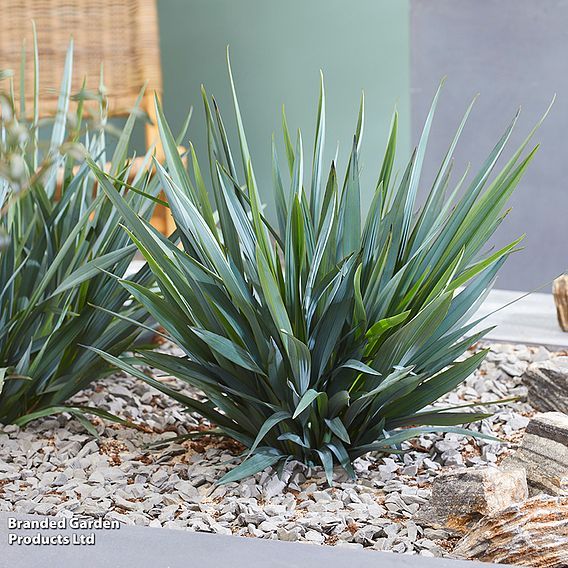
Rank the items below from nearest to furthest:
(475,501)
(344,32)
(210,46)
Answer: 1. (475,501)
2. (344,32)
3. (210,46)

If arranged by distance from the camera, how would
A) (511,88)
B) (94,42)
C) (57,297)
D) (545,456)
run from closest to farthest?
1. (545,456)
2. (57,297)
3. (94,42)
4. (511,88)

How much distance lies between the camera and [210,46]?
135 inches

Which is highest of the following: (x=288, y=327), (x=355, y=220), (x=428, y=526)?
(x=355, y=220)

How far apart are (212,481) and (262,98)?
2353mm

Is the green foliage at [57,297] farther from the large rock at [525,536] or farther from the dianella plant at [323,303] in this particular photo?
the large rock at [525,536]

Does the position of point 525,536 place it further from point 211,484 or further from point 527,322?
point 527,322

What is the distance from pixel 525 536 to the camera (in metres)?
0.94

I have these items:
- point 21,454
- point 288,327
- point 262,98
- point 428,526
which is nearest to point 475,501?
point 428,526

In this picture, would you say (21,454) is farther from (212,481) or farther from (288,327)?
(288,327)

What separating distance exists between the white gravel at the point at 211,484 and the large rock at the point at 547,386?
0.03 metres

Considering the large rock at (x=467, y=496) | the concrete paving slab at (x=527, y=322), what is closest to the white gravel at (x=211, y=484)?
the large rock at (x=467, y=496)

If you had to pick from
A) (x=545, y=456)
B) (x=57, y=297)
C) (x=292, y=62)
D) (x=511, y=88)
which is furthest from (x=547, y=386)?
(x=292, y=62)

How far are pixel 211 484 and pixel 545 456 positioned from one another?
0.44 m

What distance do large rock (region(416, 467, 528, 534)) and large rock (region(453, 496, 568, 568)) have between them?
5 centimetres
